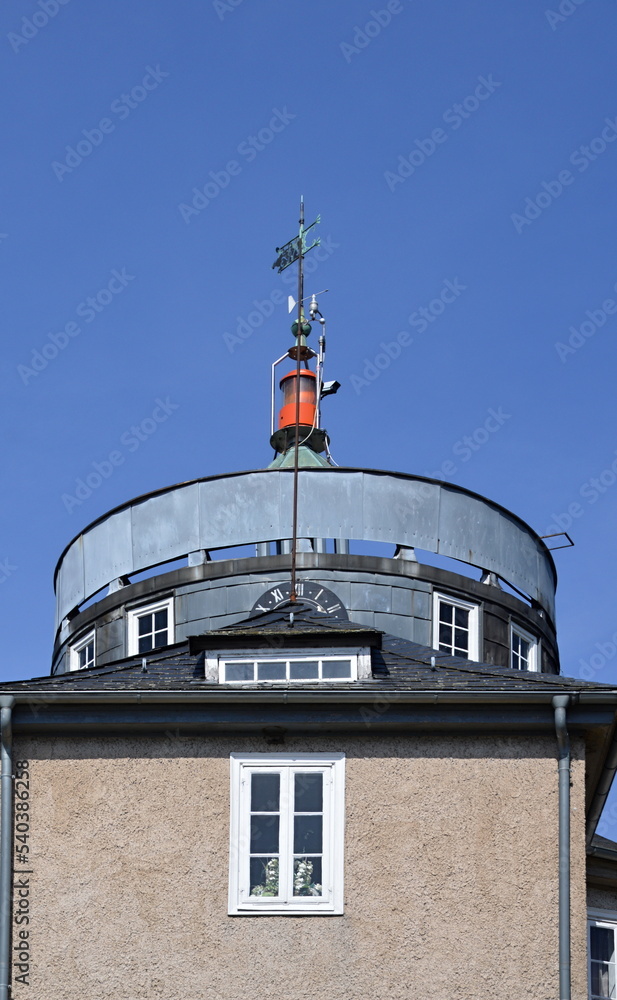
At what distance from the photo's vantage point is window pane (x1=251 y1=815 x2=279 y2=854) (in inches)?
779

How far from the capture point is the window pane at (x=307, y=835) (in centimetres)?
1983

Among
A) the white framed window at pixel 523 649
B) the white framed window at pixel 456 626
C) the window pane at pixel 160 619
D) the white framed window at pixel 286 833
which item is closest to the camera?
the white framed window at pixel 286 833

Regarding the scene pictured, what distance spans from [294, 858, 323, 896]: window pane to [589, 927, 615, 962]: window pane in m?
5.77

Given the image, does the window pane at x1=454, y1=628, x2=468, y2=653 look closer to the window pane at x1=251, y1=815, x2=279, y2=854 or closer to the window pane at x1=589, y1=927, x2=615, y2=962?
the window pane at x1=589, y1=927, x2=615, y2=962

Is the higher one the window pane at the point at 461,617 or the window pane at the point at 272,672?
the window pane at the point at 461,617

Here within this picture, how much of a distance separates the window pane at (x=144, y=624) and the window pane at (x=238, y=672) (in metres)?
7.83

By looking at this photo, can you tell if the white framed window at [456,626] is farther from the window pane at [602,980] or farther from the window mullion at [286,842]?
the window mullion at [286,842]

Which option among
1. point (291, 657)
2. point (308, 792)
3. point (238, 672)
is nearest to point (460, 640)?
point (291, 657)

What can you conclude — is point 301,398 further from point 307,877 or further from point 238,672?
point 307,877

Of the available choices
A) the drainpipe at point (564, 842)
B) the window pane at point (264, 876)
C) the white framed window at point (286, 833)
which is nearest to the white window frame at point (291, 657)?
the white framed window at point (286, 833)

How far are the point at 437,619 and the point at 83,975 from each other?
1035 centimetres

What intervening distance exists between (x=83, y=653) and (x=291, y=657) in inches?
368

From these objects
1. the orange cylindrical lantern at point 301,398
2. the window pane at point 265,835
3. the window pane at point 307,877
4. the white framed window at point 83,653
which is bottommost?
the window pane at point 307,877

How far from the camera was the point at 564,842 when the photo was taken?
777 inches
